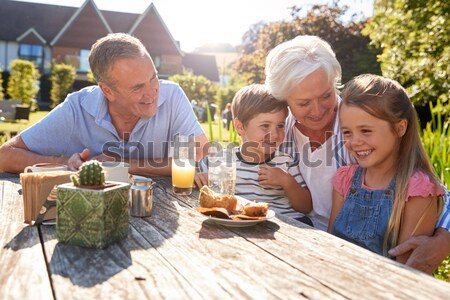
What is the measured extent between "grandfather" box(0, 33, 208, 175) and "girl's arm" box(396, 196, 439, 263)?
4.21 ft

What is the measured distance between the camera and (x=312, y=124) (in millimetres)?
2830

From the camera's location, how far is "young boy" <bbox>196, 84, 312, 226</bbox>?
2.64 metres

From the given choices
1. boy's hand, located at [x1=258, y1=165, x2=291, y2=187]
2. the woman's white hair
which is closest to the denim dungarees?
boy's hand, located at [x1=258, y1=165, x2=291, y2=187]

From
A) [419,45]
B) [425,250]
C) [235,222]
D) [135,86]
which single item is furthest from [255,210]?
[419,45]

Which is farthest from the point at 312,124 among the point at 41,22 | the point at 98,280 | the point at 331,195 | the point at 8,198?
the point at 41,22

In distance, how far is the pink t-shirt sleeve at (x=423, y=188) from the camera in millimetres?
2137

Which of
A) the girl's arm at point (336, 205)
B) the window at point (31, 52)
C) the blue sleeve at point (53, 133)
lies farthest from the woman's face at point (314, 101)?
the window at point (31, 52)

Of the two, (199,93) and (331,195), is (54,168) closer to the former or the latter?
(331,195)

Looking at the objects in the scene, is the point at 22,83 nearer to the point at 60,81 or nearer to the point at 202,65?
the point at 60,81

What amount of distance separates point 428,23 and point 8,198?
268 inches

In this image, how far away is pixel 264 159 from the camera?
2.92 m

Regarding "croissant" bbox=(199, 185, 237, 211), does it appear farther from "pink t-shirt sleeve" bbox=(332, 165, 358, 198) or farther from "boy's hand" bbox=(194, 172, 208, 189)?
"pink t-shirt sleeve" bbox=(332, 165, 358, 198)

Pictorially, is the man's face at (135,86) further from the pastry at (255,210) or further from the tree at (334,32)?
the tree at (334,32)

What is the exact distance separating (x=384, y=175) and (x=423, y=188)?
23 cm
